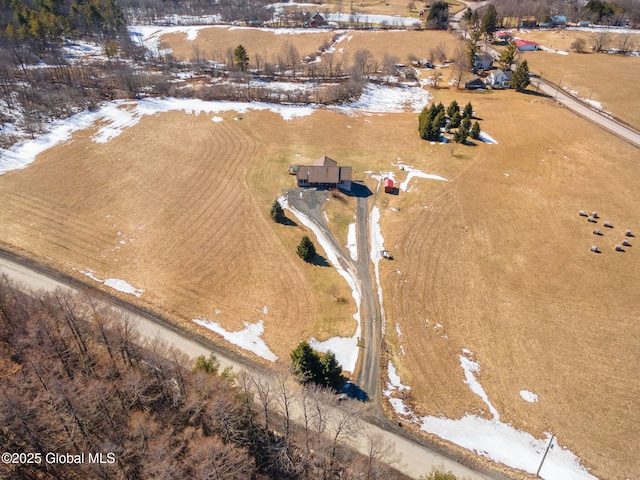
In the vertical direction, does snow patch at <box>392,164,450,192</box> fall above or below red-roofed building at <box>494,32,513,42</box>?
below

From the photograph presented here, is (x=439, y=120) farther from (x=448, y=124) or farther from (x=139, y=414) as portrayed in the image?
(x=139, y=414)

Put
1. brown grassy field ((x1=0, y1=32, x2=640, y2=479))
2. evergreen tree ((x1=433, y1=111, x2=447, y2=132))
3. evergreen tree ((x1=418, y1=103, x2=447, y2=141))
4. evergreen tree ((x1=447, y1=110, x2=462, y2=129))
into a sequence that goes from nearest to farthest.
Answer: brown grassy field ((x1=0, y1=32, x2=640, y2=479)) → evergreen tree ((x1=418, y1=103, x2=447, y2=141)) → evergreen tree ((x1=433, y1=111, x2=447, y2=132)) → evergreen tree ((x1=447, y1=110, x2=462, y2=129))

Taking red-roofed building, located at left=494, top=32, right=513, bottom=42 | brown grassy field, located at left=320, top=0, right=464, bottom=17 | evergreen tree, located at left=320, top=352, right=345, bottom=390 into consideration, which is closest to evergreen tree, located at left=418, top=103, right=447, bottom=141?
evergreen tree, located at left=320, top=352, right=345, bottom=390

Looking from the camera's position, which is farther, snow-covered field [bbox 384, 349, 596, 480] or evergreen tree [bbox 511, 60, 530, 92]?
evergreen tree [bbox 511, 60, 530, 92]

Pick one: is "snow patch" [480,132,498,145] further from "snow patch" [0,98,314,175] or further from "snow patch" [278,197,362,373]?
"snow patch" [278,197,362,373]

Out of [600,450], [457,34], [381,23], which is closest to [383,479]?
[600,450]

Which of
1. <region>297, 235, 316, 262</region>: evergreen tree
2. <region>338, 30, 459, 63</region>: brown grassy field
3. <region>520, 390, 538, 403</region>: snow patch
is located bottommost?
<region>520, 390, 538, 403</region>: snow patch

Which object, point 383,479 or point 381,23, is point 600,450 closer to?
point 383,479
